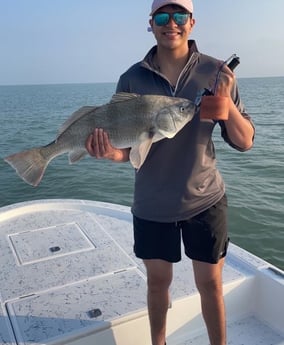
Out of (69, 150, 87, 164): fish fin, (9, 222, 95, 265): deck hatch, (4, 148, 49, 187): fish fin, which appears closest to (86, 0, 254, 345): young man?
(69, 150, 87, 164): fish fin

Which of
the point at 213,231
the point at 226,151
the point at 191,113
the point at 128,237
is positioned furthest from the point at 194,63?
the point at 226,151

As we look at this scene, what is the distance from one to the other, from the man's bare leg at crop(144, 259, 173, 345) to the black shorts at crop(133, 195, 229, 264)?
0.32 feet

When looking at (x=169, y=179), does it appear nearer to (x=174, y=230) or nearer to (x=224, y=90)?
(x=174, y=230)

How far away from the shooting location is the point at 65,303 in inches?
142

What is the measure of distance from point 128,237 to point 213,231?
245 cm

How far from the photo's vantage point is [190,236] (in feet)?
8.96

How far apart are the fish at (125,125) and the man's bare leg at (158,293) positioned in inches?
29.0

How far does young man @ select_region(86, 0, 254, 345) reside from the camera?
2.58 meters

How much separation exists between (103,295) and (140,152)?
1.70 metres

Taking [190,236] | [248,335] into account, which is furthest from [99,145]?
[248,335]

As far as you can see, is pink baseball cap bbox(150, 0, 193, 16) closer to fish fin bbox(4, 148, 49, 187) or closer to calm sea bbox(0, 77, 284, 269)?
fish fin bbox(4, 148, 49, 187)

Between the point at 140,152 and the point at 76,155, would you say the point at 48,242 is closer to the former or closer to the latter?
the point at 76,155

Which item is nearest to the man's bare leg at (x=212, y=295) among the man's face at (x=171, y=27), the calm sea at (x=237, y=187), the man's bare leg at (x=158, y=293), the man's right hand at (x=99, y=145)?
the man's bare leg at (x=158, y=293)

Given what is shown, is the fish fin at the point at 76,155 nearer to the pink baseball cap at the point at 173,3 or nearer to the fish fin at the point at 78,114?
the fish fin at the point at 78,114
